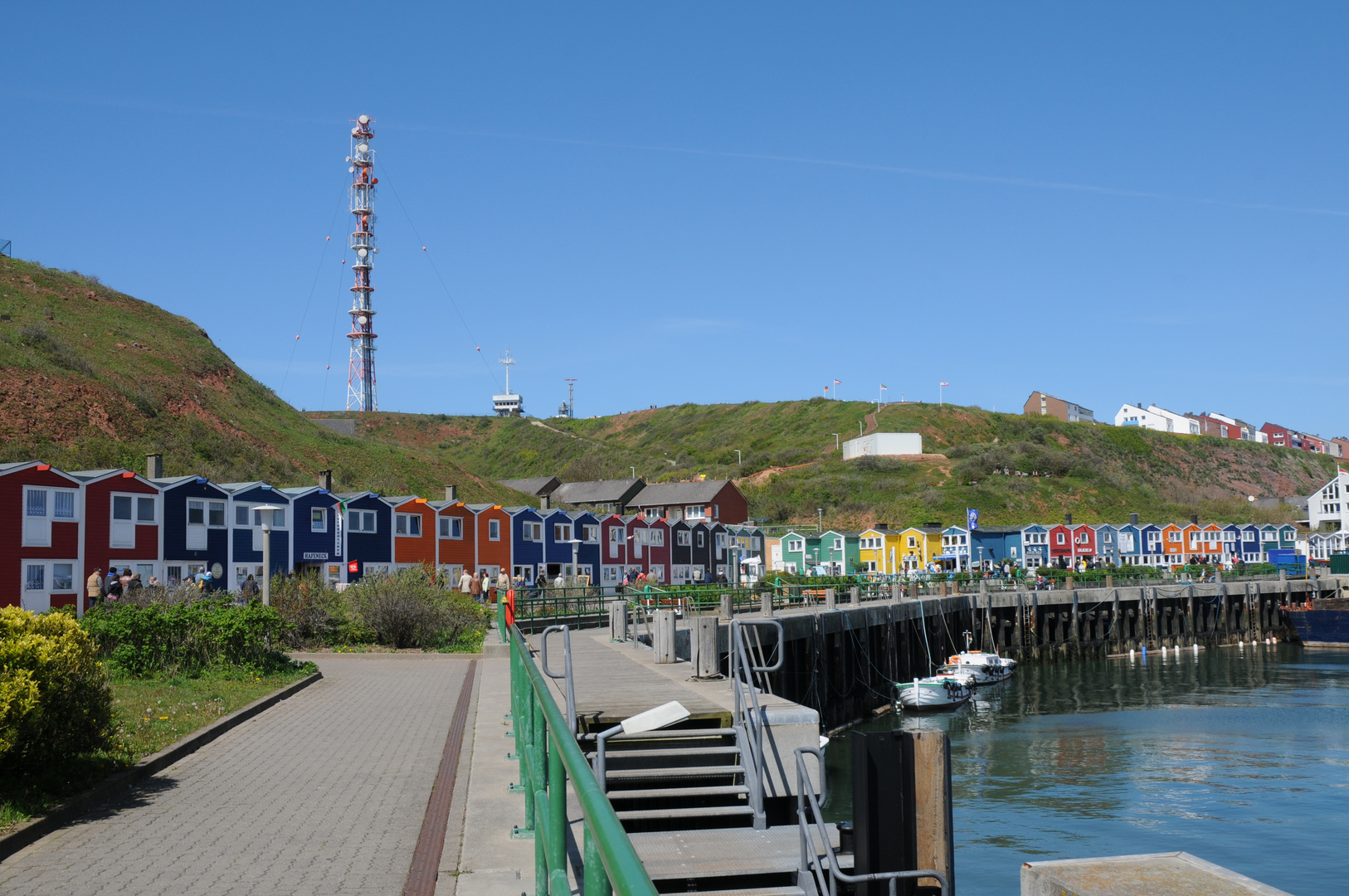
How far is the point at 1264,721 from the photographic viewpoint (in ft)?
108

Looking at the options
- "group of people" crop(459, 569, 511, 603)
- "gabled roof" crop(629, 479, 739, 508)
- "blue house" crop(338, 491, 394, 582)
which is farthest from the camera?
"gabled roof" crop(629, 479, 739, 508)

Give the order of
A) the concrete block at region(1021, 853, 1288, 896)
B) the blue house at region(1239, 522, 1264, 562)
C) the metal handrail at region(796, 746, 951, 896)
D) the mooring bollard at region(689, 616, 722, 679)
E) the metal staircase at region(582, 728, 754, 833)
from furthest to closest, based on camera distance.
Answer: the blue house at region(1239, 522, 1264, 562)
the mooring bollard at region(689, 616, 722, 679)
the metal staircase at region(582, 728, 754, 833)
the metal handrail at region(796, 746, 951, 896)
the concrete block at region(1021, 853, 1288, 896)

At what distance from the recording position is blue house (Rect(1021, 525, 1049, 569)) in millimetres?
84312

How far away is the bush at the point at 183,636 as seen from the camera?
18344 millimetres

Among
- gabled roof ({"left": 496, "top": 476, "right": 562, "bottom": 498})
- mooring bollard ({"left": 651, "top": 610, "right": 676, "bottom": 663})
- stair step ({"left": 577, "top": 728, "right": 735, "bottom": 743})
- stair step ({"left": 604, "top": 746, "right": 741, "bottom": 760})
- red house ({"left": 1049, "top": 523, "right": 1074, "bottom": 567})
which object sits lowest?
stair step ({"left": 604, "top": 746, "right": 741, "bottom": 760})

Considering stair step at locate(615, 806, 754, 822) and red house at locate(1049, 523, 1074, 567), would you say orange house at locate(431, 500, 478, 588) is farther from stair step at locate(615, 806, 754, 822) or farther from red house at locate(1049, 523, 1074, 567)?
red house at locate(1049, 523, 1074, 567)

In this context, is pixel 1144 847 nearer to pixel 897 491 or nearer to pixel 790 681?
pixel 790 681

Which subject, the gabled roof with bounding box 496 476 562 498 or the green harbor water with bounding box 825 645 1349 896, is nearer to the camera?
the green harbor water with bounding box 825 645 1349 896

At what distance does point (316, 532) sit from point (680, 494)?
4913 centimetres

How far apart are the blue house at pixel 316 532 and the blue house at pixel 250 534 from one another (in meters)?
0.47

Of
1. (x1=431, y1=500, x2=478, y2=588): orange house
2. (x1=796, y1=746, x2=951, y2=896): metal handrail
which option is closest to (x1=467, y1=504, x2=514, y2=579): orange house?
(x1=431, y1=500, x2=478, y2=588): orange house

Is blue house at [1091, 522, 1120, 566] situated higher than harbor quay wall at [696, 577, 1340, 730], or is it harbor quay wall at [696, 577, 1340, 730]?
blue house at [1091, 522, 1120, 566]

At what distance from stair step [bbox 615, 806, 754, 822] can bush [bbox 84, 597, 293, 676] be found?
1153 centimetres

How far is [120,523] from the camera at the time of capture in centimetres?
3628
